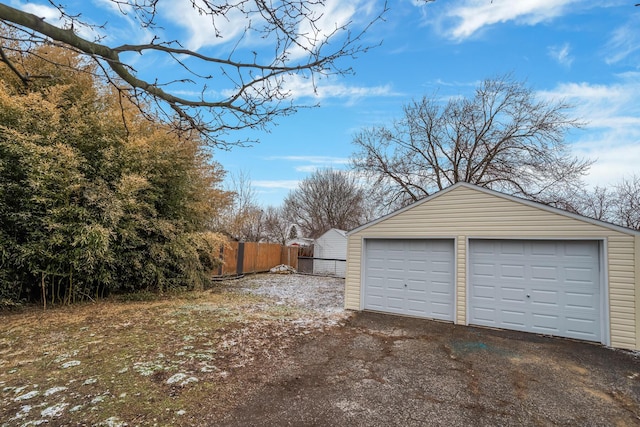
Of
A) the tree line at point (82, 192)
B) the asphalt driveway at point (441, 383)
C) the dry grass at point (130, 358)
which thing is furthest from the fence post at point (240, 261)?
the asphalt driveway at point (441, 383)

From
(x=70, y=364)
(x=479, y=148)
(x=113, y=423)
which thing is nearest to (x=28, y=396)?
(x=70, y=364)

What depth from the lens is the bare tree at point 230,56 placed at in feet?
8.45

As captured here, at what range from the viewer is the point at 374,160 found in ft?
53.0

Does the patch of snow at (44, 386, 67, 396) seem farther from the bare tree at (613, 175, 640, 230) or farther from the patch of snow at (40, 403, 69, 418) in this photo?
the bare tree at (613, 175, 640, 230)

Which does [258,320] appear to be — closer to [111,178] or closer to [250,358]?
[250,358]

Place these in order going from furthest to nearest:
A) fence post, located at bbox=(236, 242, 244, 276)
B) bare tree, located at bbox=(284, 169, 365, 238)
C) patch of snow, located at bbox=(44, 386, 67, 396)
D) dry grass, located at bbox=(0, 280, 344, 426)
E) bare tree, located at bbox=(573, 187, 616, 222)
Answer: bare tree, located at bbox=(284, 169, 365, 238), bare tree, located at bbox=(573, 187, 616, 222), fence post, located at bbox=(236, 242, 244, 276), patch of snow, located at bbox=(44, 386, 67, 396), dry grass, located at bbox=(0, 280, 344, 426)

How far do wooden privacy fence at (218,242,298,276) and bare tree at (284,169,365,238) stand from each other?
29.1ft

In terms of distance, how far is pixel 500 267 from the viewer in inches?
240

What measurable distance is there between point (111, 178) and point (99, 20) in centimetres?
511

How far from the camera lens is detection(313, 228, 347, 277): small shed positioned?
55.4ft

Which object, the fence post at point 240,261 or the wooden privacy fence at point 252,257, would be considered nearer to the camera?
the wooden privacy fence at point 252,257

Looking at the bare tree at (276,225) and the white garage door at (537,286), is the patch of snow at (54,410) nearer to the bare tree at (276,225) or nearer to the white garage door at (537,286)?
the white garage door at (537,286)

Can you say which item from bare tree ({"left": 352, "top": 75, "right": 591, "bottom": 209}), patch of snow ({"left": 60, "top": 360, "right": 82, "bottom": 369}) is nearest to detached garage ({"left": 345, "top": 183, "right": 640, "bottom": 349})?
patch of snow ({"left": 60, "top": 360, "right": 82, "bottom": 369})

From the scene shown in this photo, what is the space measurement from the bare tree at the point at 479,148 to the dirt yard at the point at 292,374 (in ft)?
32.4
